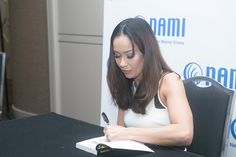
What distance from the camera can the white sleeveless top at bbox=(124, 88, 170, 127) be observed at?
162cm

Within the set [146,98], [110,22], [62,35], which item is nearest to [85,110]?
[62,35]

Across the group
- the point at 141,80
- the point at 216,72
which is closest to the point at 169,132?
the point at 141,80

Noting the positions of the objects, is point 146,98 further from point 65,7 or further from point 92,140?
point 65,7

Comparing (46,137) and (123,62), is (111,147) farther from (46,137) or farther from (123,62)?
(123,62)

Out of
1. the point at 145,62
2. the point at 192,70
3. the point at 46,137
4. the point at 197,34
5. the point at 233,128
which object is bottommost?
the point at 233,128

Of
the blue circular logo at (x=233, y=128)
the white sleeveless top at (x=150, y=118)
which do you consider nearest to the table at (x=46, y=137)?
the white sleeveless top at (x=150, y=118)

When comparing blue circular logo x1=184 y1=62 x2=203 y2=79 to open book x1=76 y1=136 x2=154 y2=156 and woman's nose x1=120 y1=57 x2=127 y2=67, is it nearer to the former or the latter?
woman's nose x1=120 y1=57 x2=127 y2=67

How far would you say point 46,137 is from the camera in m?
1.41

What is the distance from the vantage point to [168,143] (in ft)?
4.38

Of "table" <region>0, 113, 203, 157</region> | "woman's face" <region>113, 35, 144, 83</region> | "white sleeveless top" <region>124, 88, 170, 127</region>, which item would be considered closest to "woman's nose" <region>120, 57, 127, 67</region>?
"woman's face" <region>113, 35, 144, 83</region>

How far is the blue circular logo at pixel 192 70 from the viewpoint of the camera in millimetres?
2077

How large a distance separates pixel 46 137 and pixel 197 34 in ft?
3.75

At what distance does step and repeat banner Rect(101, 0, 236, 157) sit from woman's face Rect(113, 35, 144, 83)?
52cm

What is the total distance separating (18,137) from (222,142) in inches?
36.7
